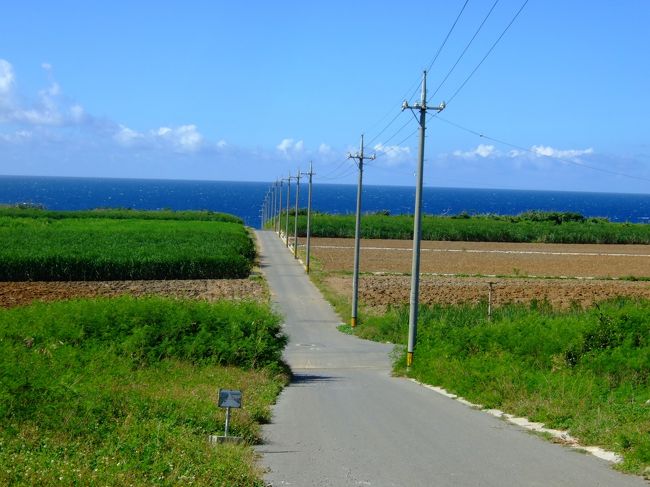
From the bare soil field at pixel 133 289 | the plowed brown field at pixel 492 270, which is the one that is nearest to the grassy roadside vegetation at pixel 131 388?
the bare soil field at pixel 133 289

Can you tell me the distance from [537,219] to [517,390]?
104m

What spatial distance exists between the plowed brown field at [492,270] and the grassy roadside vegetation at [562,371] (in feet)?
57.9

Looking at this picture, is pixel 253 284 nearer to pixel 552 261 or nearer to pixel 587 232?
pixel 552 261

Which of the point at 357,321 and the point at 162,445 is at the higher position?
the point at 162,445

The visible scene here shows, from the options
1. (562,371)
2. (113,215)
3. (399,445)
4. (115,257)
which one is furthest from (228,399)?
(113,215)

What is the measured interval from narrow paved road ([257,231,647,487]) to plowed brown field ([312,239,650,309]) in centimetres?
2296

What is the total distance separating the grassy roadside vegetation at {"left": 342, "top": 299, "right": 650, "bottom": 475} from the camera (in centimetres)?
1241

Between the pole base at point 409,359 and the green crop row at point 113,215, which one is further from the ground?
the green crop row at point 113,215

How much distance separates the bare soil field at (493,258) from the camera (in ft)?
198

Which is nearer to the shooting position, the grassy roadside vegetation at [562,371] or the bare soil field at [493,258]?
the grassy roadside vegetation at [562,371]

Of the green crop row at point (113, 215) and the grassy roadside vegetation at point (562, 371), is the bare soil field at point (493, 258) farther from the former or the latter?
the grassy roadside vegetation at point (562, 371)

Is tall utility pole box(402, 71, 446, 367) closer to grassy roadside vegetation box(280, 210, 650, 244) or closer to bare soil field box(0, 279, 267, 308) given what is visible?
bare soil field box(0, 279, 267, 308)

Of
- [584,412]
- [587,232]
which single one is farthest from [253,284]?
[587,232]

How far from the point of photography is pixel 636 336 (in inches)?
765
